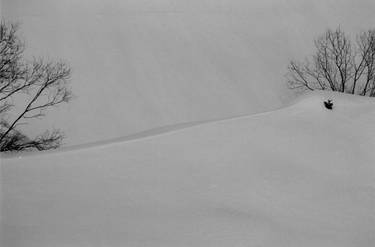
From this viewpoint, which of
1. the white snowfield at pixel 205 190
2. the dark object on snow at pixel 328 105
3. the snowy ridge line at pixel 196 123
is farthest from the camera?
the dark object on snow at pixel 328 105

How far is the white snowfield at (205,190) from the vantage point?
5.00m

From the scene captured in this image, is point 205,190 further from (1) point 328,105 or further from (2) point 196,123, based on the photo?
(1) point 328,105

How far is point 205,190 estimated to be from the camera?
6066 millimetres

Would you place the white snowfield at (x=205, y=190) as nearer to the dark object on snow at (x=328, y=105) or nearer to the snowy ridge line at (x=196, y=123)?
the snowy ridge line at (x=196, y=123)

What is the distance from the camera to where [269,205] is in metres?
5.89

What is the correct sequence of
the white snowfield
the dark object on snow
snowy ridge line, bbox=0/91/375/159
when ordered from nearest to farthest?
the white snowfield
snowy ridge line, bbox=0/91/375/159
the dark object on snow

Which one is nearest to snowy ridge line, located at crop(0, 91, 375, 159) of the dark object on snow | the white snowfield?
the white snowfield

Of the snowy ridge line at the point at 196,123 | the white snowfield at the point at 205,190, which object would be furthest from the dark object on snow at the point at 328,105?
the white snowfield at the point at 205,190

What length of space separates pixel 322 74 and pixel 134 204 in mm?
18591

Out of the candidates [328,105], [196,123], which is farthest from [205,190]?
[328,105]

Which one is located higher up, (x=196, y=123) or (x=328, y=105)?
(x=328, y=105)

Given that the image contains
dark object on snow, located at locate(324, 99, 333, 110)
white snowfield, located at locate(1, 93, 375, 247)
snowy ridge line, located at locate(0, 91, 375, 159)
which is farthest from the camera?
dark object on snow, located at locate(324, 99, 333, 110)

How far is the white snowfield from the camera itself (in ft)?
16.4

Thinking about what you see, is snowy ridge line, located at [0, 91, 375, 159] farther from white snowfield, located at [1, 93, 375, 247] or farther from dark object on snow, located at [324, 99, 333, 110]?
dark object on snow, located at [324, 99, 333, 110]
